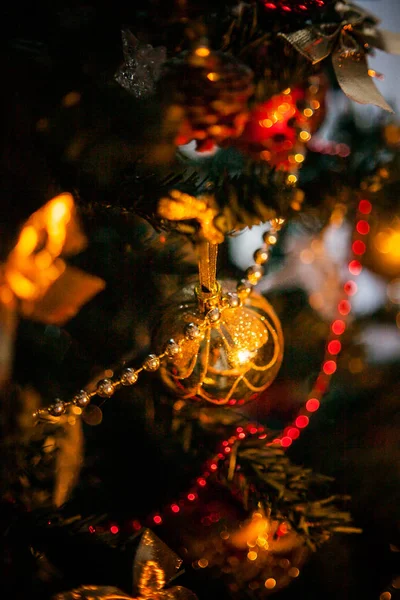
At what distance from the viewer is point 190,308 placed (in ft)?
1.53

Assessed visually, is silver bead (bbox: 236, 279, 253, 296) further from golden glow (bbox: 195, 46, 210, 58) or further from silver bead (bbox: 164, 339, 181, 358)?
golden glow (bbox: 195, 46, 210, 58)

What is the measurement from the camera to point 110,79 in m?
0.50

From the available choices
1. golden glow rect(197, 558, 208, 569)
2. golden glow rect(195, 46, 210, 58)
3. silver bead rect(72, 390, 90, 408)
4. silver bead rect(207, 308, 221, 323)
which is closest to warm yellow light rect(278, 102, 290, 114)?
golden glow rect(195, 46, 210, 58)

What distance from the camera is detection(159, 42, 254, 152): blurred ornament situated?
443 mm

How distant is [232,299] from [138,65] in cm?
22

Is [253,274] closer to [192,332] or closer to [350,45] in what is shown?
[192,332]

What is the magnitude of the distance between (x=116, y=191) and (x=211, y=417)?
26 cm

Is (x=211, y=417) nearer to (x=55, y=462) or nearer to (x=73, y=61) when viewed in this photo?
(x=55, y=462)

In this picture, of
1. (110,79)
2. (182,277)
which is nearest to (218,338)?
(182,277)

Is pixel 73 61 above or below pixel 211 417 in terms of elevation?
above

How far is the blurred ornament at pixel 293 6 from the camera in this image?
0.42 m

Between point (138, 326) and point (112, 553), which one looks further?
point (138, 326)

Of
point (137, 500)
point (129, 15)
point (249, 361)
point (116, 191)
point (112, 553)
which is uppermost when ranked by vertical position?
point (129, 15)

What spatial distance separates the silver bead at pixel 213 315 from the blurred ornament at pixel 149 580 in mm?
174
